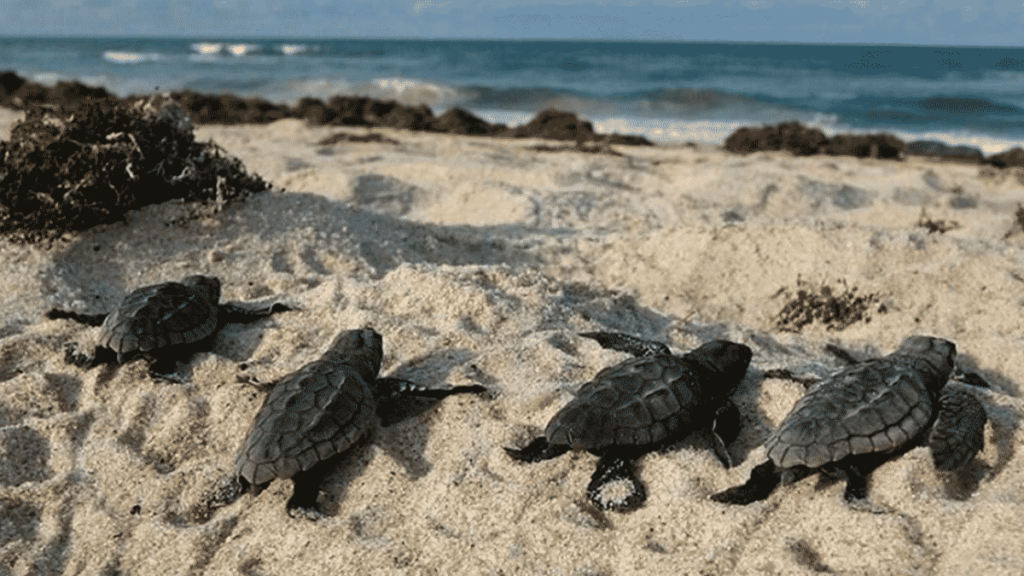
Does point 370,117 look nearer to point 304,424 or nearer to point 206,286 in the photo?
point 206,286

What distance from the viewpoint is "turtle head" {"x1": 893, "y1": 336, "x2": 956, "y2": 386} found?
3648 mm

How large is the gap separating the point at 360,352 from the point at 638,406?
1464 mm

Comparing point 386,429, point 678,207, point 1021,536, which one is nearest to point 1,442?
point 386,429

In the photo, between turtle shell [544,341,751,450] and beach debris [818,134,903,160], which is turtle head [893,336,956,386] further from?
beach debris [818,134,903,160]

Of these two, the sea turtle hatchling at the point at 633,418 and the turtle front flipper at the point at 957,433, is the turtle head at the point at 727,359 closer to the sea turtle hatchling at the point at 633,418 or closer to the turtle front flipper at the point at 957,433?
the sea turtle hatchling at the point at 633,418

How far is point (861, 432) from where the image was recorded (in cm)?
292

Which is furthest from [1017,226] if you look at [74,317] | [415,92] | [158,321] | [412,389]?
[415,92]

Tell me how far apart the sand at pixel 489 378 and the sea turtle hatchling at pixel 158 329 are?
0.11 m

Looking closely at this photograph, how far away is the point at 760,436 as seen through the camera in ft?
11.1

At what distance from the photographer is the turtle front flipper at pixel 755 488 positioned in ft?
9.70

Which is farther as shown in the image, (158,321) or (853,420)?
(158,321)

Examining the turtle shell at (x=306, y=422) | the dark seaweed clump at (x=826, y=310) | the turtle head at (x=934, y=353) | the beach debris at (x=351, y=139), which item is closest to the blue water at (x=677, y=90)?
the beach debris at (x=351, y=139)

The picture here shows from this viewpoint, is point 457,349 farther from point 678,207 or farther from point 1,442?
point 678,207

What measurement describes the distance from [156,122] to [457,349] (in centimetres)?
379
